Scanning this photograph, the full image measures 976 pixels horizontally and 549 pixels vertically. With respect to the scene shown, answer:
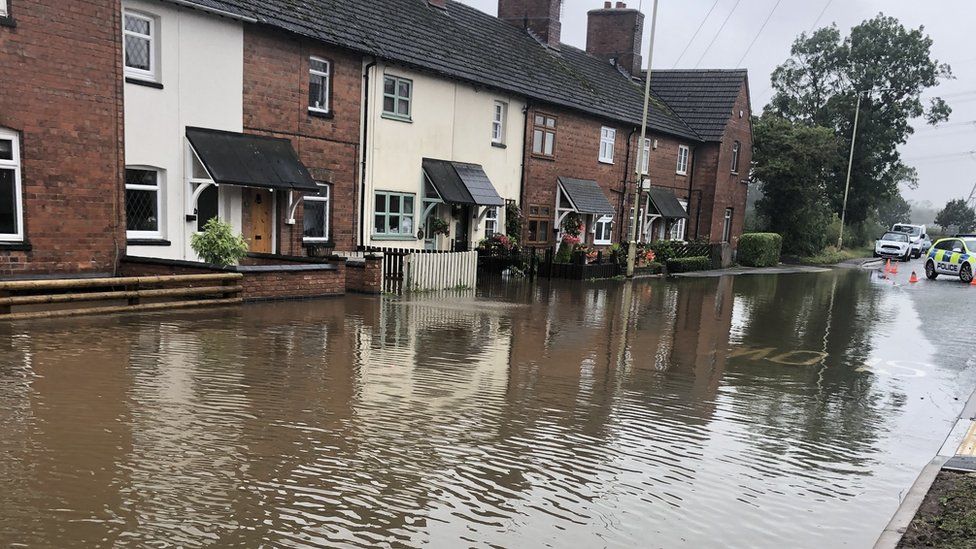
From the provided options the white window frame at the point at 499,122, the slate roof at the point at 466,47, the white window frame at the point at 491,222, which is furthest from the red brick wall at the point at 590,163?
the white window frame at the point at 491,222

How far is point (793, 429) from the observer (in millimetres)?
8273

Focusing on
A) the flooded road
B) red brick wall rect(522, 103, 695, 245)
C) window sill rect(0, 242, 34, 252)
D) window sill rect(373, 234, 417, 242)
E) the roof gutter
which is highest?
the roof gutter

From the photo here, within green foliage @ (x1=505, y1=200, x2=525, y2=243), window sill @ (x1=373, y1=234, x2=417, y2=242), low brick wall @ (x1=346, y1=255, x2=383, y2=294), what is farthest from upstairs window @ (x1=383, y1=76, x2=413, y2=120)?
green foliage @ (x1=505, y1=200, x2=525, y2=243)

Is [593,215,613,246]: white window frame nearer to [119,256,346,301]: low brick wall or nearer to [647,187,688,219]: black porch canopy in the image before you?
[647,187,688,219]: black porch canopy

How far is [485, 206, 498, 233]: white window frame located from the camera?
25.3m

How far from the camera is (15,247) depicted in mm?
12984

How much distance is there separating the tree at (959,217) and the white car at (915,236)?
115 ft

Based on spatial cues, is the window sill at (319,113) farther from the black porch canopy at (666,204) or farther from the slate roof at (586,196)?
the black porch canopy at (666,204)

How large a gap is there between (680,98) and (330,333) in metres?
32.2

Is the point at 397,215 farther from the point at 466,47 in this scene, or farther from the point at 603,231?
the point at 603,231

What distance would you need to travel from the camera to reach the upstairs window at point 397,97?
20.5 m

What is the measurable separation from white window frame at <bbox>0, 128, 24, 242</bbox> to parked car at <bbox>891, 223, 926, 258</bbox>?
53.0 m

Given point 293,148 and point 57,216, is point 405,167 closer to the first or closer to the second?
point 293,148

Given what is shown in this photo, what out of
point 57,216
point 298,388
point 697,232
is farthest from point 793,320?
point 697,232
